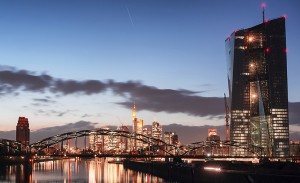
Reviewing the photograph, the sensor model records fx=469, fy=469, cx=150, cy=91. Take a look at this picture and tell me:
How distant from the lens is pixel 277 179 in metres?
55.5

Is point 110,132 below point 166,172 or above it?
above

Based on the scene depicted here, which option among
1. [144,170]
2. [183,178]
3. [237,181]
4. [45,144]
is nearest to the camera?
[237,181]

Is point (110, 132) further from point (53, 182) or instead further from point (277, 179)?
point (277, 179)

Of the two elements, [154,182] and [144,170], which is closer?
[154,182]

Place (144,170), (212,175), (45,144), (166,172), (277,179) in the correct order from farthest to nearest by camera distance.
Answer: (45,144), (144,170), (166,172), (212,175), (277,179)

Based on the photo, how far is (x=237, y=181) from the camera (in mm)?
66688

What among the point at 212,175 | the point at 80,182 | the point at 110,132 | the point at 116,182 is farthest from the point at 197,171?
the point at 110,132

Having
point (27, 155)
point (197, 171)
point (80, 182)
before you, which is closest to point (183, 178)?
point (197, 171)

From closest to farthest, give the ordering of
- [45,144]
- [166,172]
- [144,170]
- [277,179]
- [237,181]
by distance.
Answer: [277,179] < [237,181] < [166,172] < [144,170] < [45,144]

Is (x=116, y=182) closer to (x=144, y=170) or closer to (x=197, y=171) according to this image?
(x=197, y=171)

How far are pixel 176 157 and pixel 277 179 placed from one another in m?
121

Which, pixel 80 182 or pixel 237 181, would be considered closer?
pixel 237 181

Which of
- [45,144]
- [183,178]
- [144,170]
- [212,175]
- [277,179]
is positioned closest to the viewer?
[277,179]

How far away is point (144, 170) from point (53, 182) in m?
62.1
